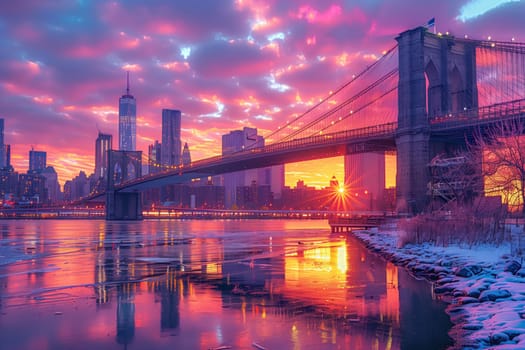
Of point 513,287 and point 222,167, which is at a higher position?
point 222,167

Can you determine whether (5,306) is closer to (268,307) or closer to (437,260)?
(268,307)

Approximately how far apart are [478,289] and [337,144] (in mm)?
49517

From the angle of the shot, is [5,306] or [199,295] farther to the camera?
[199,295]

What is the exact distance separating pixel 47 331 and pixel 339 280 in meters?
9.80

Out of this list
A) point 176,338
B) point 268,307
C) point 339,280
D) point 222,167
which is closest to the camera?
point 176,338

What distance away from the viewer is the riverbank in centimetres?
928

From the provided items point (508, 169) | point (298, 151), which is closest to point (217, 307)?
point (508, 169)

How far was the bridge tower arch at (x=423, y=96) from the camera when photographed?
167 ft

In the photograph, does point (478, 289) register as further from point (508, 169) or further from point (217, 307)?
point (508, 169)

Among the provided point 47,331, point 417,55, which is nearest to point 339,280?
point 47,331

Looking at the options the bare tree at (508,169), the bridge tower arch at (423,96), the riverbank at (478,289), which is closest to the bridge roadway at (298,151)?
the bridge tower arch at (423,96)

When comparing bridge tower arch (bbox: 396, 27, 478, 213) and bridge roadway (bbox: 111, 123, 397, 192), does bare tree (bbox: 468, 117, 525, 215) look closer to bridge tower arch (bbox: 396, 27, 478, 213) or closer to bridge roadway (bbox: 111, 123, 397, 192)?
bridge tower arch (bbox: 396, 27, 478, 213)

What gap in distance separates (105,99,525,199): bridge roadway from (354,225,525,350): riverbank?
23737 millimetres

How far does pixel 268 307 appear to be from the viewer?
1257 centimetres
